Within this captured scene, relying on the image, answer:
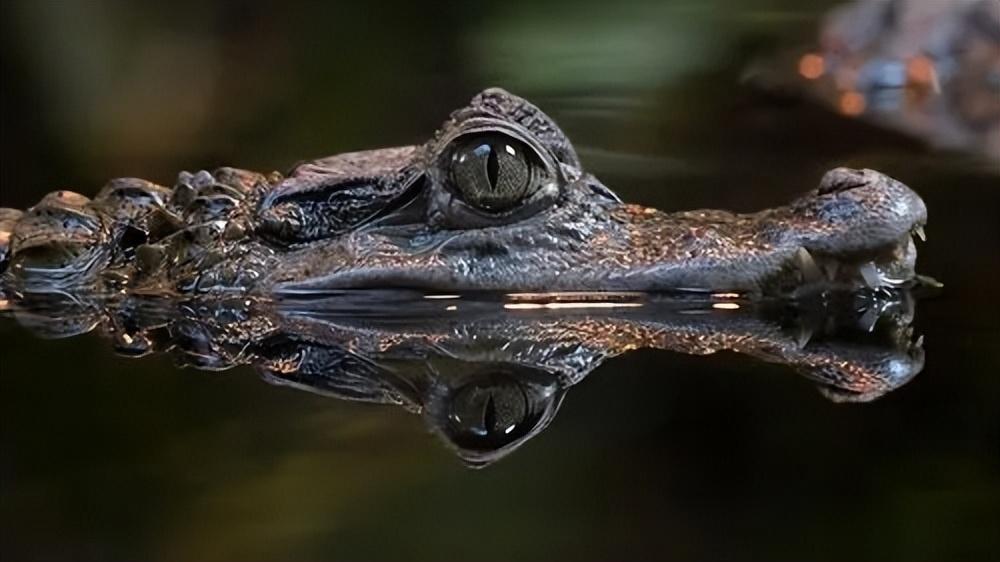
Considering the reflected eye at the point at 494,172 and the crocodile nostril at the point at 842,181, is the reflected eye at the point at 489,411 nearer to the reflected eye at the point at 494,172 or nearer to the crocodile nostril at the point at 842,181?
the reflected eye at the point at 494,172

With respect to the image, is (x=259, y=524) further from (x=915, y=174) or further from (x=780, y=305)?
(x=915, y=174)

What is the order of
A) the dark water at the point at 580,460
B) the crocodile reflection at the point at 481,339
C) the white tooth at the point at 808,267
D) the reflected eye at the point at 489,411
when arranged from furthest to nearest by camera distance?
the white tooth at the point at 808,267 → the crocodile reflection at the point at 481,339 → the reflected eye at the point at 489,411 → the dark water at the point at 580,460

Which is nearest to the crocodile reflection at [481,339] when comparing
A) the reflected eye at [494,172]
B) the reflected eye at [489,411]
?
the reflected eye at [489,411]

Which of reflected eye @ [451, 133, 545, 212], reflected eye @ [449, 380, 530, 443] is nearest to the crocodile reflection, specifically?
reflected eye @ [449, 380, 530, 443]

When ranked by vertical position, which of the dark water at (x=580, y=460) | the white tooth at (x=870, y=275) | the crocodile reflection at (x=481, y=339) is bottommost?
the dark water at (x=580, y=460)

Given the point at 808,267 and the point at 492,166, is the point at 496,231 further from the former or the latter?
the point at 808,267

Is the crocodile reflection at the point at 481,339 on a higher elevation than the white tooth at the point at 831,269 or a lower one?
lower

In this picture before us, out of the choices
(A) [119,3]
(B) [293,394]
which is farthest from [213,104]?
(B) [293,394]
